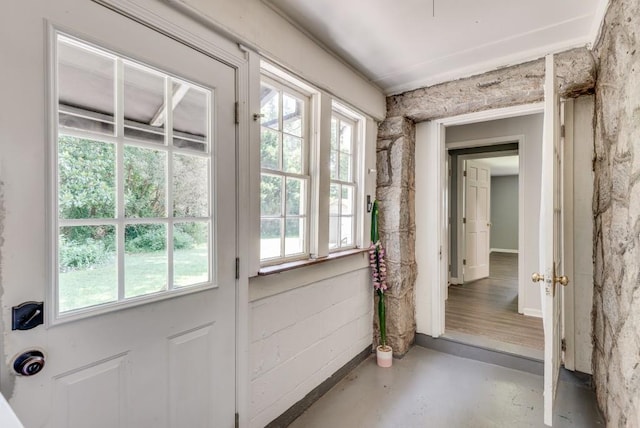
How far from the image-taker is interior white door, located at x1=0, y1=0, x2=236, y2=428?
0.92m

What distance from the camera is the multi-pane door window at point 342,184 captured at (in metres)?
2.43

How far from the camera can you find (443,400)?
214 cm

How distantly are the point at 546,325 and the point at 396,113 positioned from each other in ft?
6.43

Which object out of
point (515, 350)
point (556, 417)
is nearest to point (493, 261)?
point (515, 350)

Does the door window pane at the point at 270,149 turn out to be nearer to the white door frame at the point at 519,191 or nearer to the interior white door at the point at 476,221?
the white door frame at the point at 519,191

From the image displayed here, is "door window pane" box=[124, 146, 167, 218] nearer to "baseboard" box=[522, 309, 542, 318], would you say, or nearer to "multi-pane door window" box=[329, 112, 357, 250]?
"multi-pane door window" box=[329, 112, 357, 250]

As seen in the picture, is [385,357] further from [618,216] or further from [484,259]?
[484,259]

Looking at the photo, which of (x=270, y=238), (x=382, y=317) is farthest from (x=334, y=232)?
(x=382, y=317)

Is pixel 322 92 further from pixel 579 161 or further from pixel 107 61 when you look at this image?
pixel 579 161

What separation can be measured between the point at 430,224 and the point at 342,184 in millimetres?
1016

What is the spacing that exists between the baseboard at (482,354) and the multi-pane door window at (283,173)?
1682 mm

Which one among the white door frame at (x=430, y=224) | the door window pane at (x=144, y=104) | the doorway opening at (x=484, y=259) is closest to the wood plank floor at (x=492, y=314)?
the doorway opening at (x=484, y=259)

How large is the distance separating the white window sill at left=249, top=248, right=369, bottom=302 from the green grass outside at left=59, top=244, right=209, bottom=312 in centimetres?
34

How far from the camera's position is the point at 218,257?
1474mm
